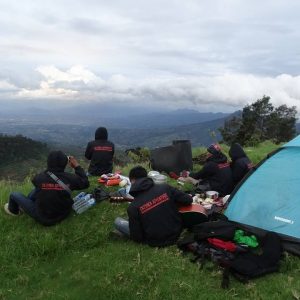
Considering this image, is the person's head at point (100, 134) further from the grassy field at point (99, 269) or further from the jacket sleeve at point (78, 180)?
the grassy field at point (99, 269)

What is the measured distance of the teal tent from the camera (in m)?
7.53

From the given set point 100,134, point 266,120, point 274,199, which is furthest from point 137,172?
point 266,120

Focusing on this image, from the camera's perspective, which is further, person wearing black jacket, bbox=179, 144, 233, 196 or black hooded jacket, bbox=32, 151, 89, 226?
person wearing black jacket, bbox=179, 144, 233, 196

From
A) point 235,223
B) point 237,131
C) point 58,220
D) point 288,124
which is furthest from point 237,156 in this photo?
point 288,124

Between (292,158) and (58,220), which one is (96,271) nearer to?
(58,220)

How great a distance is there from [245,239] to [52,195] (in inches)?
162

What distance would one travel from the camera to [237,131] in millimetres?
54156

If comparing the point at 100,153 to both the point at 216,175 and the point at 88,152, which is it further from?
the point at 216,175

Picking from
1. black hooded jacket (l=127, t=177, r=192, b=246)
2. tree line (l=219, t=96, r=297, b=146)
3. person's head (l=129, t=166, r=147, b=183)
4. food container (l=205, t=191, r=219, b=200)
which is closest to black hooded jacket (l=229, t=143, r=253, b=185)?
food container (l=205, t=191, r=219, b=200)

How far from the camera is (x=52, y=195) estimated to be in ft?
28.7

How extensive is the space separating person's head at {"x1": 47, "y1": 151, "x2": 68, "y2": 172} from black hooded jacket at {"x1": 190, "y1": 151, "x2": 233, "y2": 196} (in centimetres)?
392

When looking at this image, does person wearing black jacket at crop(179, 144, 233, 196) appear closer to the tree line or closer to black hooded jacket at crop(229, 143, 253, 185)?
black hooded jacket at crop(229, 143, 253, 185)

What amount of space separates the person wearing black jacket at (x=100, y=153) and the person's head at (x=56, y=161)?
391 cm

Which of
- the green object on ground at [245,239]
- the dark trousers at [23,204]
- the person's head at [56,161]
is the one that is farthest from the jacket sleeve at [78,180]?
the green object on ground at [245,239]
